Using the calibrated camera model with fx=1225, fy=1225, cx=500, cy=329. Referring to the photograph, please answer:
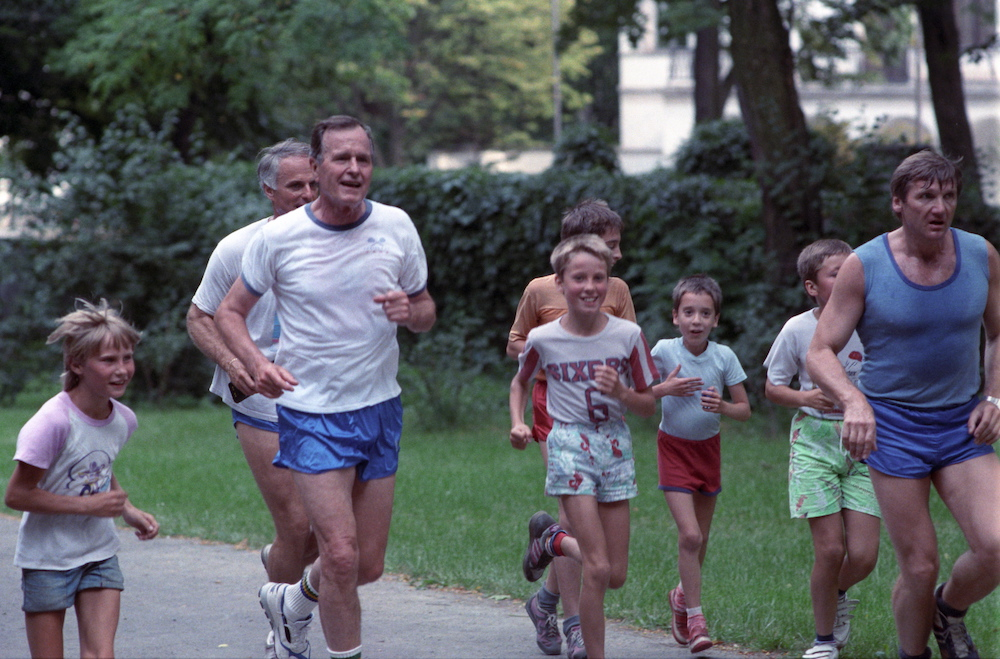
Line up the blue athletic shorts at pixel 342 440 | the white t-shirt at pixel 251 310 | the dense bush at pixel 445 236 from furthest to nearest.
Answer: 1. the dense bush at pixel 445 236
2. the white t-shirt at pixel 251 310
3. the blue athletic shorts at pixel 342 440

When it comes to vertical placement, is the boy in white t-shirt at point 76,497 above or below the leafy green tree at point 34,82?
below

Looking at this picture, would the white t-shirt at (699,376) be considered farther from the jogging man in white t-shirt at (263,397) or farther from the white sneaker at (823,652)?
the jogging man in white t-shirt at (263,397)

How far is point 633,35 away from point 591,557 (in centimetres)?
1682

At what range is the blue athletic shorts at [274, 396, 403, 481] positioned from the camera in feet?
14.9

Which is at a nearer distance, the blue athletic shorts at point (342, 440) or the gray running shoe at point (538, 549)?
the blue athletic shorts at point (342, 440)

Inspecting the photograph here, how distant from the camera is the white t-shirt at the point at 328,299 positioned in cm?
455

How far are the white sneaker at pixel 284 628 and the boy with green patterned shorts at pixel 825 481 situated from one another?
213 centimetres

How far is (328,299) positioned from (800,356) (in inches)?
85.5

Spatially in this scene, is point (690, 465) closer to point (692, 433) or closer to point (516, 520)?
point (692, 433)

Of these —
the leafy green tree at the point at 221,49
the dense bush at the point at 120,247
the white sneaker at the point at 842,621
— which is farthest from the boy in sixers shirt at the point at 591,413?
the leafy green tree at the point at 221,49

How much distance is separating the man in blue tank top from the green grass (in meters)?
1.19

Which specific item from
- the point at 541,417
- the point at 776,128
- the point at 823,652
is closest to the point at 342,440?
the point at 541,417

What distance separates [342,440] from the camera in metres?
4.56

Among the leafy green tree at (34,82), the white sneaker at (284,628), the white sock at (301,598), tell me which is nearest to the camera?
the white sock at (301,598)
